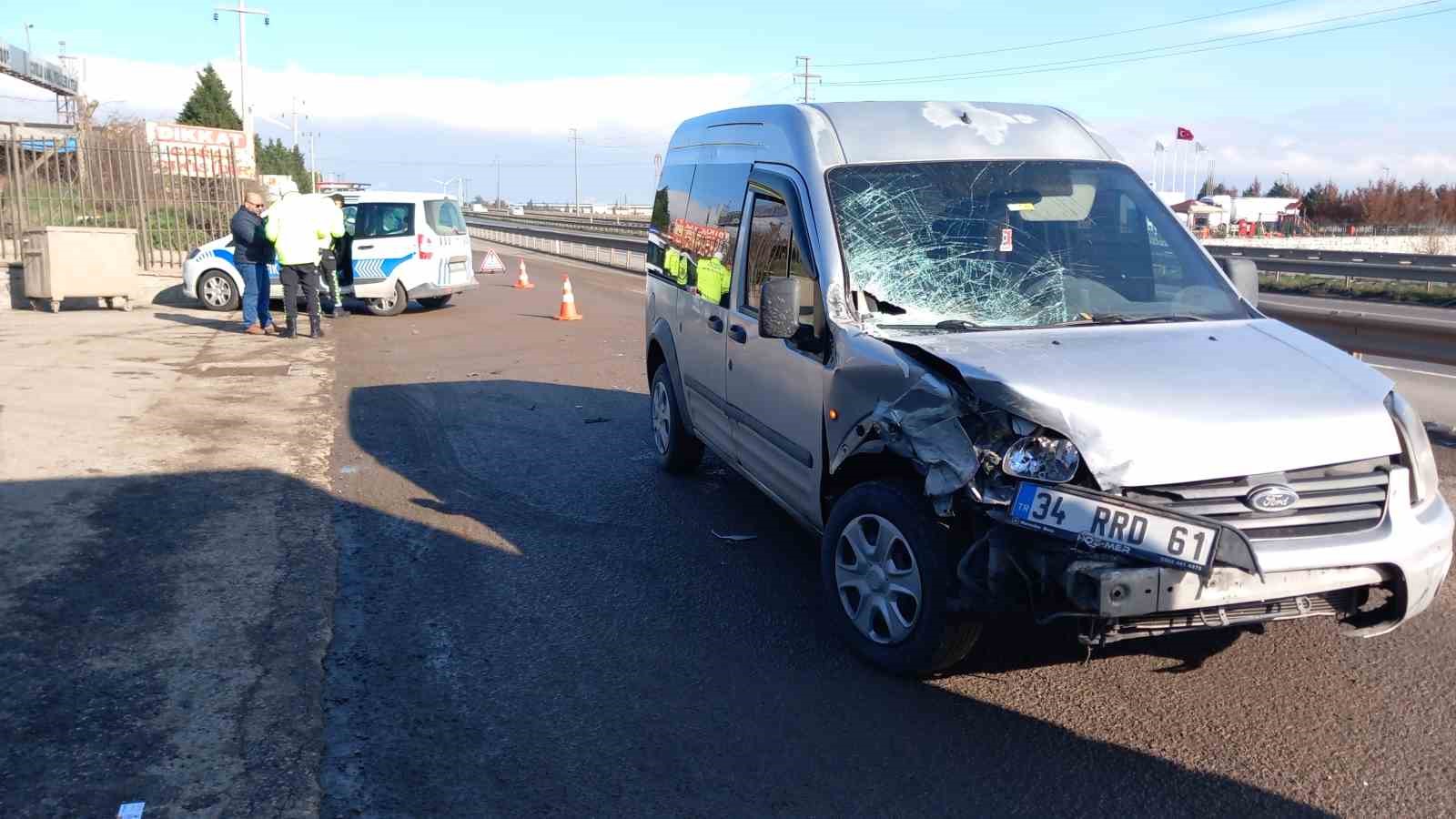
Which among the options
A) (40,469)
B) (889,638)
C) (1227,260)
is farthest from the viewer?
(40,469)

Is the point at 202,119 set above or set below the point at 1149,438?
above

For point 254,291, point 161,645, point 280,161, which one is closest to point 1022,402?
point 161,645

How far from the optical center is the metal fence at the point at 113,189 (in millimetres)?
20109

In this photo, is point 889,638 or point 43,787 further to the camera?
point 889,638

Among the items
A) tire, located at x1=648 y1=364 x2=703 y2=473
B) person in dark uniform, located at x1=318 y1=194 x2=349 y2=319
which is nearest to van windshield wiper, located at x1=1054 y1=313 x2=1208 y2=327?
tire, located at x1=648 y1=364 x2=703 y2=473

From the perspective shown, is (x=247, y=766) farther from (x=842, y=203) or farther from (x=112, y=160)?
(x=112, y=160)

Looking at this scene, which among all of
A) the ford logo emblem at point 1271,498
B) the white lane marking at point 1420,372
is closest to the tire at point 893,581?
the ford logo emblem at point 1271,498

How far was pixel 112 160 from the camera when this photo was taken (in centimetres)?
2045

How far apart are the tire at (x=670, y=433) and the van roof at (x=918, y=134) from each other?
2.14 m

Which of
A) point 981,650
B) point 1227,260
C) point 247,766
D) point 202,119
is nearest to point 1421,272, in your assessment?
point 1227,260

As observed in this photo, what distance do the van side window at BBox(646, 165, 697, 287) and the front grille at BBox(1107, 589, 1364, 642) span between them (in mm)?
3882

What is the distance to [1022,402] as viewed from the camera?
3.84m

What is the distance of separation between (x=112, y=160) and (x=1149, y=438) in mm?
21193

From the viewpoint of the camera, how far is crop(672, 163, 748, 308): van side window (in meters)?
6.13
